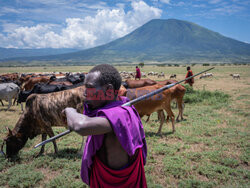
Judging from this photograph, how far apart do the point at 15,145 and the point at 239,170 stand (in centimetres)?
567

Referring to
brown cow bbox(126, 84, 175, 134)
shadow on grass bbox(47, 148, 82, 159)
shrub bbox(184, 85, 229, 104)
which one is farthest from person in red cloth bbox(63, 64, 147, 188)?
shrub bbox(184, 85, 229, 104)

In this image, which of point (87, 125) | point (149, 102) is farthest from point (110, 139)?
point (149, 102)

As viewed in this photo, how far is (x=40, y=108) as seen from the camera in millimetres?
4977

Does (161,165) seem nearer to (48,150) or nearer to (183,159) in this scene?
(183,159)

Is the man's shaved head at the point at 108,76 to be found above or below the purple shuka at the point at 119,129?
above

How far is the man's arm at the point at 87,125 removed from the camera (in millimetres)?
1325

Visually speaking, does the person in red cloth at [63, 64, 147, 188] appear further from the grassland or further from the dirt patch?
the dirt patch

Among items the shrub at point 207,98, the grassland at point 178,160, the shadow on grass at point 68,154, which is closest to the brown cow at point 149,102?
the grassland at point 178,160

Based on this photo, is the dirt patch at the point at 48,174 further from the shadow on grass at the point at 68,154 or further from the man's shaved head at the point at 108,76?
the man's shaved head at the point at 108,76

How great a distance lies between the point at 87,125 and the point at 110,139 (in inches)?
14.8

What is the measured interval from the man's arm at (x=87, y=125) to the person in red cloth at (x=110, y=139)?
5 cm

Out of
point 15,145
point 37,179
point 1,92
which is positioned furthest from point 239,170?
point 1,92

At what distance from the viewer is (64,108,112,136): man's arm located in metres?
1.33

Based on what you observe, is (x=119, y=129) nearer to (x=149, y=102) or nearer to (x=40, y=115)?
(x=40, y=115)
